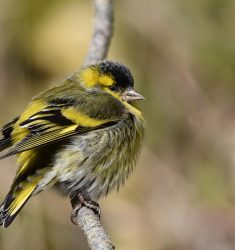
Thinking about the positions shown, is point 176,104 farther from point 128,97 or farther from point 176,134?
point 128,97

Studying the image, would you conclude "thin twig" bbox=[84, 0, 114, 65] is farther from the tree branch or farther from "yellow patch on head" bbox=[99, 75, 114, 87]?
"yellow patch on head" bbox=[99, 75, 114, 87]

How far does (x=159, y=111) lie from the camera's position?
6.88m

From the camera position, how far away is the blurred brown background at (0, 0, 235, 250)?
6.20m

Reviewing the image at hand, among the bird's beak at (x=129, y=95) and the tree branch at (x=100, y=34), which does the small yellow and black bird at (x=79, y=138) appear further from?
the tree branch at (x=100, y=34)

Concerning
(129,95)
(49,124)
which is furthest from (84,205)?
(129,95)

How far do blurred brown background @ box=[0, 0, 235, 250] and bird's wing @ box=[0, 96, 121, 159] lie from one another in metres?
1.95

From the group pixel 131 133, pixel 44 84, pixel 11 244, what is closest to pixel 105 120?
pixel 131 133

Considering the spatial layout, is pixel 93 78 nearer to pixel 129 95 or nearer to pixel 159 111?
pixel 129 95

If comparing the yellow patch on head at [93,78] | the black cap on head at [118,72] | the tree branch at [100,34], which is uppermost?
the tree branch at [100,34]

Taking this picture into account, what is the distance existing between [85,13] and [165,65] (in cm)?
137

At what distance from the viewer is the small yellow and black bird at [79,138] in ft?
13.6

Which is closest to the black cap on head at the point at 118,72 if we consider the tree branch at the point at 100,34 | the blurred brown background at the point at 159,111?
the tree branch at the point at 100,34

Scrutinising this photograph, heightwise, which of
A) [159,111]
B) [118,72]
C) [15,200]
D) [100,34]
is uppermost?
[100,34]

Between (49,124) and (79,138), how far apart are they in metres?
0.24
